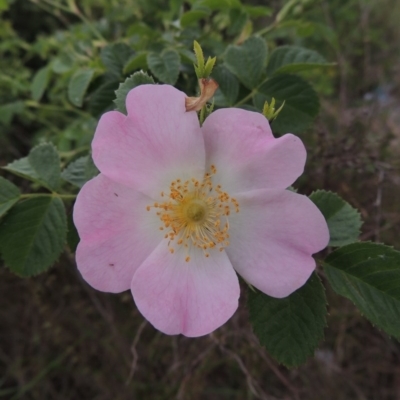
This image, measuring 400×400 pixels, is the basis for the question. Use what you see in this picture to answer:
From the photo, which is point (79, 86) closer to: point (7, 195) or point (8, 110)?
point (7, 195)

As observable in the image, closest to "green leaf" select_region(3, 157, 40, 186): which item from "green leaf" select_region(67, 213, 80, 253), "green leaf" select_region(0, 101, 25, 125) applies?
"green leaf" select_region(67, 213, 80, 253)

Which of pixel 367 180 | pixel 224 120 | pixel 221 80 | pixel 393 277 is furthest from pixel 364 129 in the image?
pixel 224 120

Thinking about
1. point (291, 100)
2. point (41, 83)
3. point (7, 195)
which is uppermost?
point (291, 100)

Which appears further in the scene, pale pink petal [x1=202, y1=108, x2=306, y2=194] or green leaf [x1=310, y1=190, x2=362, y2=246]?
green leaf [x1=310, y1=190, x2=362, y2=246]

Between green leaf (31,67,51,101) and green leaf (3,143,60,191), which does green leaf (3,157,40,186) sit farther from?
green leaf (31,67,51,101)

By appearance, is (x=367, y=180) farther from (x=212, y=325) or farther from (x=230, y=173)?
(x=212, y=325)

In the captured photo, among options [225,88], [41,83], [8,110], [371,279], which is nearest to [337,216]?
[371,279]
